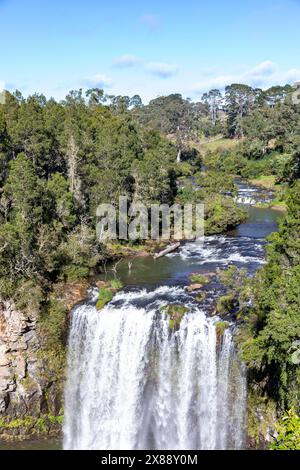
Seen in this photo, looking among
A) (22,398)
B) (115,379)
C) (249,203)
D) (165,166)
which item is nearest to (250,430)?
(115,379)

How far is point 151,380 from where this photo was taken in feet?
92.4

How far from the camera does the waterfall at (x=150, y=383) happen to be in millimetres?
26719

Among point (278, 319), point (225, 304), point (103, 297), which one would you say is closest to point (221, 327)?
point (225, 304)

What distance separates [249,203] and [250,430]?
43.0 meters

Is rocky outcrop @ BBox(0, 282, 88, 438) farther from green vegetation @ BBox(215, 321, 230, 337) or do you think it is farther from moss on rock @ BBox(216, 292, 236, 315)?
moss on rock @ BBox(216, 292, 236, 315)

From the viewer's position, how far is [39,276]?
3312 centimetres

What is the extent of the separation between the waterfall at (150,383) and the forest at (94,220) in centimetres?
161

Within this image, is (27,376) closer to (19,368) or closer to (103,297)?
(19,368)

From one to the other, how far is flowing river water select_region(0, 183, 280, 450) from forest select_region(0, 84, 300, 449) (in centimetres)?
144

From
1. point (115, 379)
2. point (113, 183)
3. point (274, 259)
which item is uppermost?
point (113, 183)

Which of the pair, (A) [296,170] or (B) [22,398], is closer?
(B) [22,398]

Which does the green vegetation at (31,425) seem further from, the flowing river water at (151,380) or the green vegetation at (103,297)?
the green vegetation at (103,297)

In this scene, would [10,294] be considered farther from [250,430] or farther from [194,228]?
[194,228]

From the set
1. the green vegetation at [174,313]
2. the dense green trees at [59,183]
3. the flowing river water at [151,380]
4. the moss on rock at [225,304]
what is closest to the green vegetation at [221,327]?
the flowing river water at [151,380]
